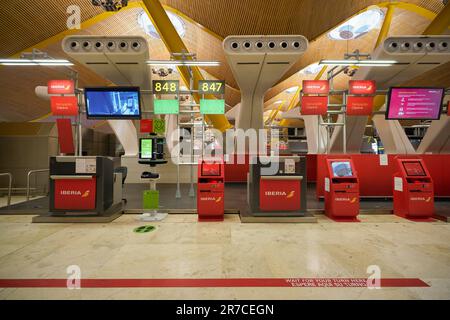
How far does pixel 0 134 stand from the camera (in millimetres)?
8812

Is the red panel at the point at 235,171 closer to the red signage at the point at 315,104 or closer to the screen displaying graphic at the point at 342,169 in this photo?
the red signage at the point at 315,104

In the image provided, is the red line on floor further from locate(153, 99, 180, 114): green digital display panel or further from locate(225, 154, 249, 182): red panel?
locate(225, 154, 249, 182): red panel

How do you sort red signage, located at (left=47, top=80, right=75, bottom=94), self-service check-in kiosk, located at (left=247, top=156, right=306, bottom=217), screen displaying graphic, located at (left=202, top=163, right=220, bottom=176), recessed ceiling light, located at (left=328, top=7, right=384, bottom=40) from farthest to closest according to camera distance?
1. recessed ceiling light, located at (left=328, top=7, right=384, bottom=40)
2. red signage, located at (left=47, top=80, right=75, bottom=94)
3. screen displaying graphic, located at (left=202, top=163, right=220, bottom=176)
4. self-service check-in kiosk, located at (left=247, top=156, right=306, bottom=217)

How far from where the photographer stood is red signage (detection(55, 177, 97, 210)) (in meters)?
4.64

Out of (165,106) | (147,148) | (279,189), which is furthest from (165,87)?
(279,189)

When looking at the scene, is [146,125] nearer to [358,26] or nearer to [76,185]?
[76,185]

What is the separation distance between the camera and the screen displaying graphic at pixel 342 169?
4898mm

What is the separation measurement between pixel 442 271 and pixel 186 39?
16.6m

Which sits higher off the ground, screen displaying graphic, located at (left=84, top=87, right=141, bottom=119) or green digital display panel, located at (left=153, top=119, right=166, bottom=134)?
screen displaying graphic, located at (left=84, top=87, right=141, bottom=119)

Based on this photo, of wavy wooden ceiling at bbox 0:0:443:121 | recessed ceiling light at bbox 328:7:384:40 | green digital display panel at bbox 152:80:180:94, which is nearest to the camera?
green digital display panel at bbox 152:80:180:94

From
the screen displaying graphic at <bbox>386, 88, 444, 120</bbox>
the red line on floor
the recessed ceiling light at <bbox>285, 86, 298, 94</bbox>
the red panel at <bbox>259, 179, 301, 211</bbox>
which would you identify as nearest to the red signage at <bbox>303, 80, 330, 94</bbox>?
the screen displaying graphic at <bbox>386, 88, 444, 120</bbox>

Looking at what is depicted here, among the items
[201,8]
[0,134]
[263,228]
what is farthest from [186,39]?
[263,228]

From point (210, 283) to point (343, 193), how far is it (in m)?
3.63
